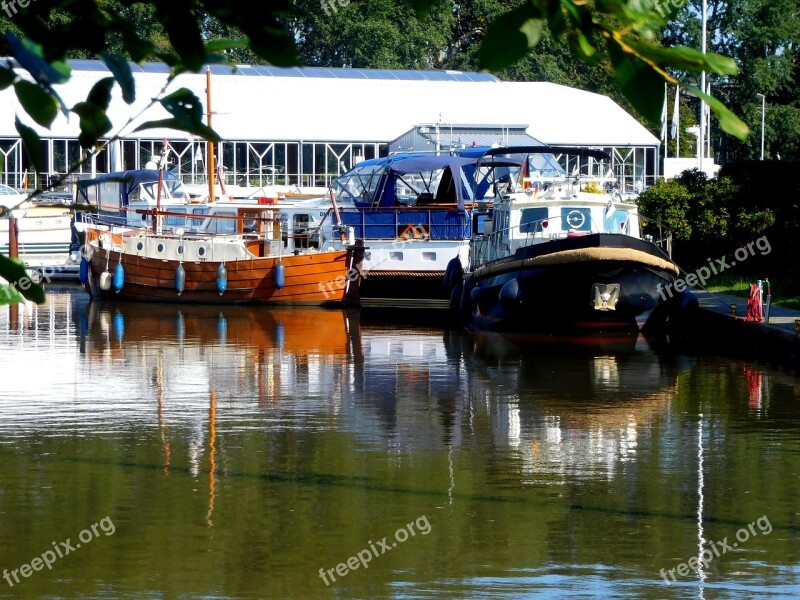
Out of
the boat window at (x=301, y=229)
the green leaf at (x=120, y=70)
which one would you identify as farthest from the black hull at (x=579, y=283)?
the green leaf at (x=120, y=70)

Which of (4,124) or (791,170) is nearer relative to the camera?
(791,170)

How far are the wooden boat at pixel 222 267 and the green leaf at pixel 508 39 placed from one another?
26499 millimetres

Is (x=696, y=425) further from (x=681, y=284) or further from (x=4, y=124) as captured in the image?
(x=4, y=124)

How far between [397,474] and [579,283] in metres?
11.4

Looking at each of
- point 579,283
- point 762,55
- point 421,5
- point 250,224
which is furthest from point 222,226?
point 762,55

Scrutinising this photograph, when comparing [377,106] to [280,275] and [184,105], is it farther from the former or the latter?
[184,105]

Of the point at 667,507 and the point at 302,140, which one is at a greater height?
the point at 302,140

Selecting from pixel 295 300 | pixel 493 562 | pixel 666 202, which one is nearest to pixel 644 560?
pixel 493 562

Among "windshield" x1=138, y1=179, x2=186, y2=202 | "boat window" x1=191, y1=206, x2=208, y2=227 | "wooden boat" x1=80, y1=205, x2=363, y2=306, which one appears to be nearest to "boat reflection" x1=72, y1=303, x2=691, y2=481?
"wooden boat" x1=80, y1=205, x2=363, y2=306

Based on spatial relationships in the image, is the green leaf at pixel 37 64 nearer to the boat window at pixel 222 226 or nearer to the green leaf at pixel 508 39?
the green leaf at pixel 508 39

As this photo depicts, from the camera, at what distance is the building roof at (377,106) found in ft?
179

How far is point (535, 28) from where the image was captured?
2.82m

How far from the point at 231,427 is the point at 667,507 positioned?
17.5ft

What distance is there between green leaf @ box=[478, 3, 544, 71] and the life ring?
27.5m
